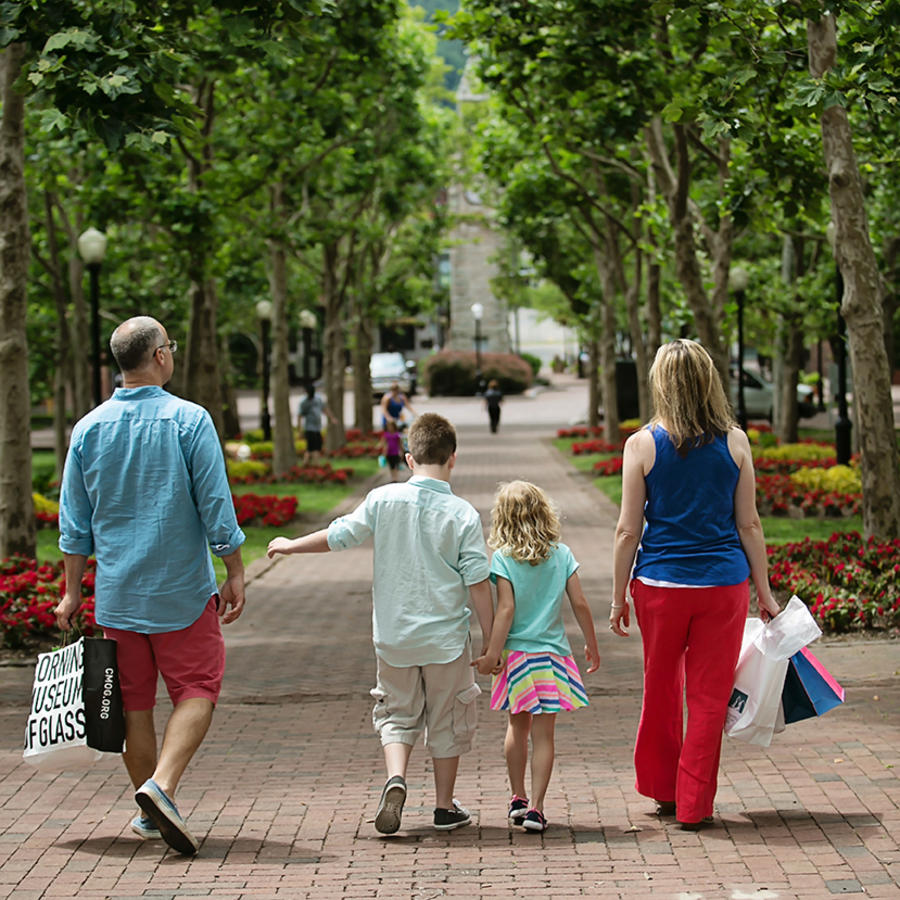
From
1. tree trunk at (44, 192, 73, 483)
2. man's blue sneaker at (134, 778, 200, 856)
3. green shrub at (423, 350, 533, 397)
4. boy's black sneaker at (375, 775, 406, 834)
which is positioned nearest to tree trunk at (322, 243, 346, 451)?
tree trunk at (44, 192, 73, 483)

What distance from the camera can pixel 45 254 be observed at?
2858 cm

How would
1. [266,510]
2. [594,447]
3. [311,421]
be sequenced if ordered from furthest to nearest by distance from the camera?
[594,447]
[311,421]
[266,510]

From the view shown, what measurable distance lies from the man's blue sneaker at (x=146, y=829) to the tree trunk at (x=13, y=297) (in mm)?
5766

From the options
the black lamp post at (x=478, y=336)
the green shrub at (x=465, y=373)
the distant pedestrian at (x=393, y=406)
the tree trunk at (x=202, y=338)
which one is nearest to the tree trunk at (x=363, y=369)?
the distant pedestrian at (x=393, y=406)

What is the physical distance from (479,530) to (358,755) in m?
1.97

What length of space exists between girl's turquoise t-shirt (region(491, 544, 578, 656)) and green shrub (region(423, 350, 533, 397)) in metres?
55.4

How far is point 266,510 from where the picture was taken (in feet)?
59.1

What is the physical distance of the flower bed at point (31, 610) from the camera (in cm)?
923

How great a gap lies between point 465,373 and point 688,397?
56.9 m

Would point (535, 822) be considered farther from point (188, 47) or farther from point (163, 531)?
point (188, 47)

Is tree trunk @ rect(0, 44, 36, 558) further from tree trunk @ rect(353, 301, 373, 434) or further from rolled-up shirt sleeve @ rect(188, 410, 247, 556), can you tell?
tree trunk @ rect(353, 301, 373, 434)

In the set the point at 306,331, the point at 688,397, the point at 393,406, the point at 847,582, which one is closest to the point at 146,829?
the point at 688,397

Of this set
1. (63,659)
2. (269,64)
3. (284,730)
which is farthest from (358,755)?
(269,64)

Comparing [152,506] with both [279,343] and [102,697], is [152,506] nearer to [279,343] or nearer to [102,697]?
[102,697]
